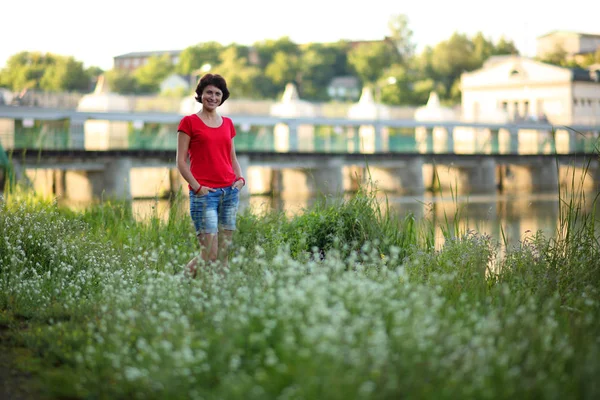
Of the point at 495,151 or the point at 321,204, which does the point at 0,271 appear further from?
the point at 495,151

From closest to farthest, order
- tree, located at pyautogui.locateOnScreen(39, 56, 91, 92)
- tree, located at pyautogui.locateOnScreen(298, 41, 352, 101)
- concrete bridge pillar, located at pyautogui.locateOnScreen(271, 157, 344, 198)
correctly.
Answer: concrete bridge pillar, located at pyautogui.locateOnScreen(271, 157, 344, 198), tree, located at pyautogui.locateOnScreen(39, 56, 91, 92), tree, located at pyautogui.locateOnScreen(298, 41, 352, 101)

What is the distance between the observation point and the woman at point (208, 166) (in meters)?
7.32

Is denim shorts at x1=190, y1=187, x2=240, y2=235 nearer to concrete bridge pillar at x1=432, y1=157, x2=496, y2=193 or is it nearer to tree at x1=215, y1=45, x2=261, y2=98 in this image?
concrete bridge pillar at x1=432, y1=157, x2=496, y2=193

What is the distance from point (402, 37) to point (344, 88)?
1461 centimetres

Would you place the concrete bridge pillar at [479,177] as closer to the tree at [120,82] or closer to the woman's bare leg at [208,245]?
the woman's bare leg at [208,245]

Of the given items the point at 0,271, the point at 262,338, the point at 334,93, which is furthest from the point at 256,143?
the point at 334,93

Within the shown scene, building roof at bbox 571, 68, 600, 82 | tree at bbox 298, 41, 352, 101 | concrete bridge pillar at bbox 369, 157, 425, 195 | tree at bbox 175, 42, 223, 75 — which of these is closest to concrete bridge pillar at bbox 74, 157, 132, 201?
concrete bridge pillar at bbox 369, 157, 425, 195

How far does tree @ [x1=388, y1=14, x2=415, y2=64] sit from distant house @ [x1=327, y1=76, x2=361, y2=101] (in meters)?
8.69

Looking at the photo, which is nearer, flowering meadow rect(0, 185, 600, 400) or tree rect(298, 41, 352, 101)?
flowering meadow rect(0, 185, 600, 400)

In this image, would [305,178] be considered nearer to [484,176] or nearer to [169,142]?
[169,142]

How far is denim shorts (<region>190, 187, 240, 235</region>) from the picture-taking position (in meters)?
7.34

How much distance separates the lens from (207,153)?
24.3 feet

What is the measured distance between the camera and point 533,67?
288 ft

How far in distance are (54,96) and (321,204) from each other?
45.0m
